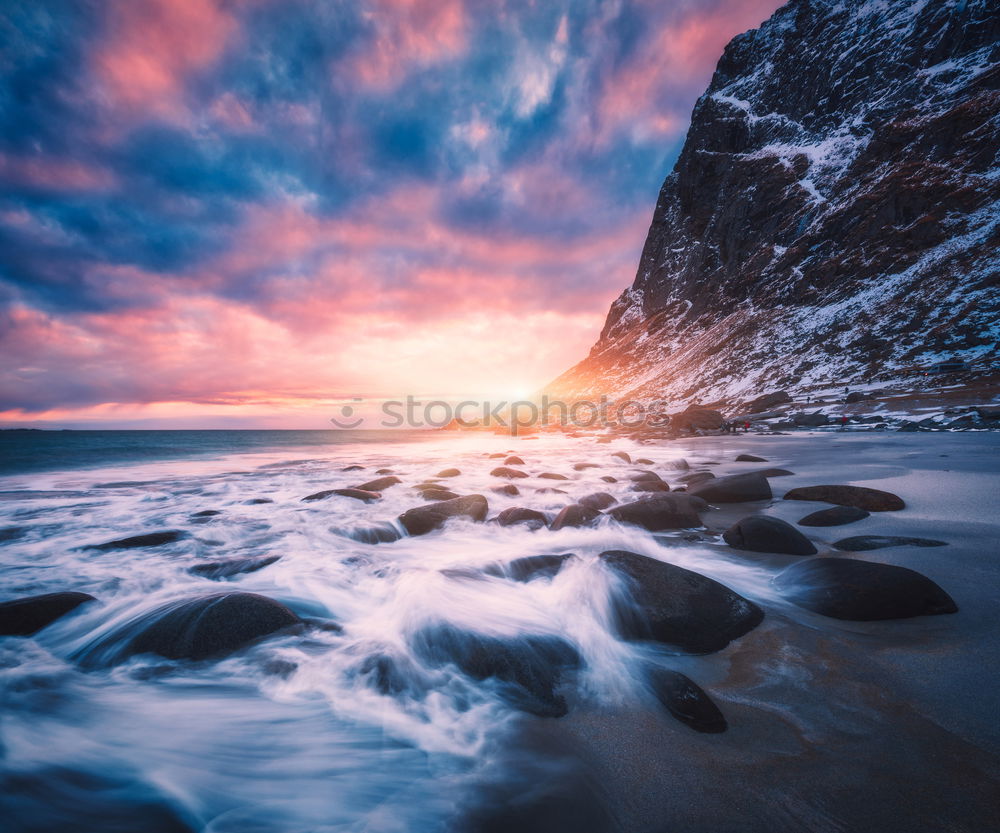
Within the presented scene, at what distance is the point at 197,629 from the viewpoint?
3.26m

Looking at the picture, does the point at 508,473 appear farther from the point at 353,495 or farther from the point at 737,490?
the point at 737,490

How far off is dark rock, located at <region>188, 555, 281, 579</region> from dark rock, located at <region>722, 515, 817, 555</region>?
5811 millimetres

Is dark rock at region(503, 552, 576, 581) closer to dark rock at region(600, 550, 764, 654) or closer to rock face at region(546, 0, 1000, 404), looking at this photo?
dark rock at region(600, 550, 764, 654)

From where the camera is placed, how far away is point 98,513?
920 cm

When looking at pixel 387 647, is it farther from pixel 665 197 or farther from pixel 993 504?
pixel 665 197

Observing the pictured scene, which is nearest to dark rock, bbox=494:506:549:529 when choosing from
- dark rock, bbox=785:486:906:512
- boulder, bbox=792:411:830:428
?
dark rock, bbox=785:486:906:512

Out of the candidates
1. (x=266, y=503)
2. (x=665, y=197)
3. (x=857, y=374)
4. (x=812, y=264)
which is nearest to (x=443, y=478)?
(x=266, y=503)

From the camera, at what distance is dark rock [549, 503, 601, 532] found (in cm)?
621

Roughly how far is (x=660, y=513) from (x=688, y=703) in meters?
4.02

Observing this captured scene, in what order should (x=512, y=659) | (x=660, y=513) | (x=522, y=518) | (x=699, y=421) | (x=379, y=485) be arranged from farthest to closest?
(x=699, y=421)
(x=379, y=485)
(x=522, y=518)
(x=660, y=513)
(x=512, y=659)

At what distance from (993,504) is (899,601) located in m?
4.28

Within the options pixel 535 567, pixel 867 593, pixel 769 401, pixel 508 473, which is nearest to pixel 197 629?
pixel 535 567

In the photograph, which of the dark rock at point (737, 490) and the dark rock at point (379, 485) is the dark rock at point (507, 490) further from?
the dark rock at point (737, 490)

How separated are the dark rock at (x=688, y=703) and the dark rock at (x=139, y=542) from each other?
7.05 meters
